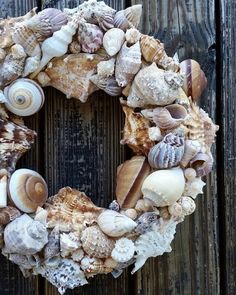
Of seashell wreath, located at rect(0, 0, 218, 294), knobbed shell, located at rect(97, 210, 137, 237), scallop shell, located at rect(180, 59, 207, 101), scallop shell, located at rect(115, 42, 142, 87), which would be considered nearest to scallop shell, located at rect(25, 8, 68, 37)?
seashell wreath, located at rect(0, 0, 218, 294)

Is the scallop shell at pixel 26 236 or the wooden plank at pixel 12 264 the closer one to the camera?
the scallop shell at pixel 26 236

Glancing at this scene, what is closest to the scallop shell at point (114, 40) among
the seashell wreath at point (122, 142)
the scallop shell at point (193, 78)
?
the seashell wreath at point (122, 142)

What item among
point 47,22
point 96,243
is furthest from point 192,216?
point 47,22

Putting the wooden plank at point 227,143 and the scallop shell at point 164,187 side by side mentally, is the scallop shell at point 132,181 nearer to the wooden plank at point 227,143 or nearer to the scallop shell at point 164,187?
the scallop shell at point 164,187

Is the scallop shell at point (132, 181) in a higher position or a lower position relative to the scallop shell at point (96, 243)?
higher

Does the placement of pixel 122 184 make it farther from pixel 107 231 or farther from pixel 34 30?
pixel 34 30

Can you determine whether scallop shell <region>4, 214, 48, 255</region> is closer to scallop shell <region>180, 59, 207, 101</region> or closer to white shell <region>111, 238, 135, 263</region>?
white shell <region>111, 238, 135, 263</region>

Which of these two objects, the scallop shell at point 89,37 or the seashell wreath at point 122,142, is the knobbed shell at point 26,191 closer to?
the seashell wreath at point 122,142

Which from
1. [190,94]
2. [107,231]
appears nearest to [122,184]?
[107,231]
